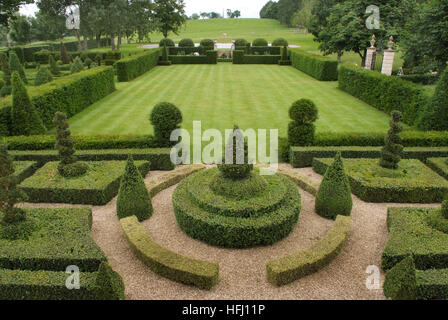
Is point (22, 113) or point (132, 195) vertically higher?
point (22, 113)

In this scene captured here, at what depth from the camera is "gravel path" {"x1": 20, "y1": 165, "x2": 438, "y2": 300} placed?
23.6ft

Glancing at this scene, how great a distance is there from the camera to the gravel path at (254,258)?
23.6 feet

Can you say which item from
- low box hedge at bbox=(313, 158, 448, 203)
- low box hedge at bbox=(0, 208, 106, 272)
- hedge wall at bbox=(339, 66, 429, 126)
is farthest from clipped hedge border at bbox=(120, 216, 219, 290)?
hedge wall at bbox=(339, 66, 429, 126)

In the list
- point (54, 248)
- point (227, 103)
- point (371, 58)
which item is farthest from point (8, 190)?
point (371, 58)

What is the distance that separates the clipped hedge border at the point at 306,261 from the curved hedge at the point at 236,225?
40.3 inches

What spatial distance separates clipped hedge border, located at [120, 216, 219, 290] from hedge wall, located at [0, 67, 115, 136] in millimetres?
11267

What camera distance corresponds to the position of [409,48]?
26.8m

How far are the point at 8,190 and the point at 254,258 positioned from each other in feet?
21.2

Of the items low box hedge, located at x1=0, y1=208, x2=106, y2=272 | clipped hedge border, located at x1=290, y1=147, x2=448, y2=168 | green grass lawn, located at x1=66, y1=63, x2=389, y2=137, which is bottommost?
low box hedge, located at x1=0, y1=208, x2=106, y2=272

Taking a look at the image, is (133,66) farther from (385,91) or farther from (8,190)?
(8,190)

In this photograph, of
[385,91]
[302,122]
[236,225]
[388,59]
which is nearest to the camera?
[236,225]

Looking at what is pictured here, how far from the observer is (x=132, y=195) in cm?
959

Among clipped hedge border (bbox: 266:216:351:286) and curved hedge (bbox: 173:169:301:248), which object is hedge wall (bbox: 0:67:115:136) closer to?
curved hedge (bbox: 173:169:301:248)

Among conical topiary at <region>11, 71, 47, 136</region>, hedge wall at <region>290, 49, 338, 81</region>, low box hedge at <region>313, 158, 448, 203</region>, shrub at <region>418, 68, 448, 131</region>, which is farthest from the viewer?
hedge wall at <region>290, 49, 338, 81</region>
